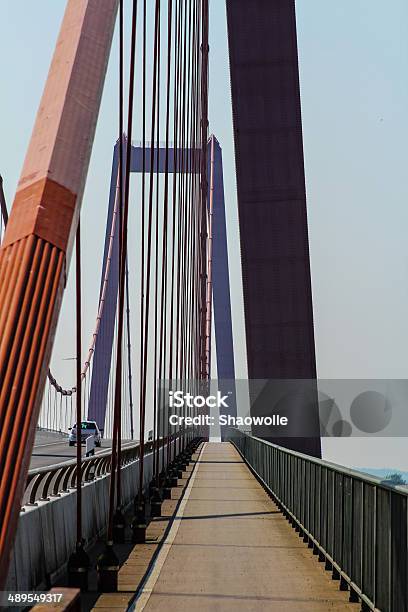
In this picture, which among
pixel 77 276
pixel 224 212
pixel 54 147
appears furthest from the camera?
pixel 224 212

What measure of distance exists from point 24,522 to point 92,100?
4.79 meters

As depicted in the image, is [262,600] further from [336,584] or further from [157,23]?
[157,23]

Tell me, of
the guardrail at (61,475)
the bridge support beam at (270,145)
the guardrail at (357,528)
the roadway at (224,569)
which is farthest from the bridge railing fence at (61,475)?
the bridge support beam at (270,145)

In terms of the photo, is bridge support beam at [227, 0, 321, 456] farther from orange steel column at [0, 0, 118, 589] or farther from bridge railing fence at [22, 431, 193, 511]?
orange steel column at [0, 0, 118, 589]

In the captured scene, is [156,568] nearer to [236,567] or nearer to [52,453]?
[236,567]

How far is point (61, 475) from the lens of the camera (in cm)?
1134

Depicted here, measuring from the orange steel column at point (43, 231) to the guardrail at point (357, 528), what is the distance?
340 cm

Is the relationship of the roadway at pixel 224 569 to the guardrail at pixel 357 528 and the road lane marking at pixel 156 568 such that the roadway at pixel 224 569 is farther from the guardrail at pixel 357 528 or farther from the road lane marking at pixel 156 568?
the guardrail at pixel 357 528

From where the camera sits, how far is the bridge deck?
9039 mm

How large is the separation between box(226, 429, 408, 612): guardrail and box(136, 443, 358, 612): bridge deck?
0.72 ft

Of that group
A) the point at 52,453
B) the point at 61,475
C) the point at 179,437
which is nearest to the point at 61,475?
the point at 61,475

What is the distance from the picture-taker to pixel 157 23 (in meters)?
17.8

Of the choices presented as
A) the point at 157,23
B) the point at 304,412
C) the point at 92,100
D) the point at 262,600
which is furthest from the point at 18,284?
the point at 304,412

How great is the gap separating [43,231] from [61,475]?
748 centimetres
